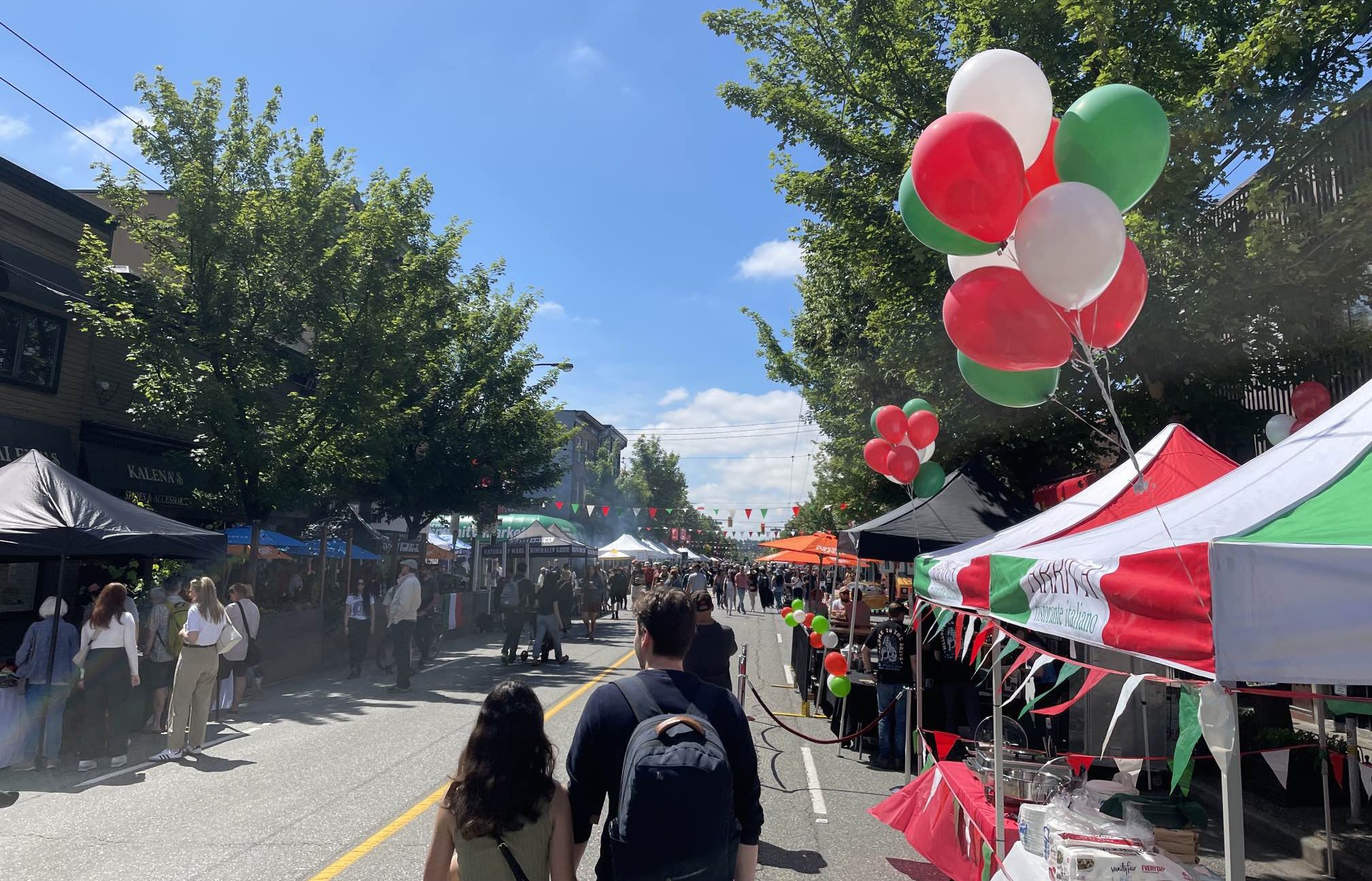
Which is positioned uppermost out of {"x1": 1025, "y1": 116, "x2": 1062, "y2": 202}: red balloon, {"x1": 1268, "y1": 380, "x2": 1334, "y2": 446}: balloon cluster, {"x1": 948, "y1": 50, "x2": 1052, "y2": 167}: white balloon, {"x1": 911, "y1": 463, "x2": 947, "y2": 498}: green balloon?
{"x1": 948, "y1": 50, "x2": 1052, "y2": 167}: white balloon

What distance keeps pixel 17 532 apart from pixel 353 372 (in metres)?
8.32

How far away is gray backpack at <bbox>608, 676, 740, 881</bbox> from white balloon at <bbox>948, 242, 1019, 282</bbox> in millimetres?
2924

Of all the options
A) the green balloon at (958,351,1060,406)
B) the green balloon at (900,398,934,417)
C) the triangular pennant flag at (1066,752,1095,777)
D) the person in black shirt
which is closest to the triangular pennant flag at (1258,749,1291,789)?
the triangular pennant flag at (1066,752,1095,777)

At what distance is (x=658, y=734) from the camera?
2580mm

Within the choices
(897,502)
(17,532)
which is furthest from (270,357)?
(897,502)

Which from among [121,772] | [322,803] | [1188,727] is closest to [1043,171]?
[1188,727]

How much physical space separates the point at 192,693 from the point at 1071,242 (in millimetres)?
9266

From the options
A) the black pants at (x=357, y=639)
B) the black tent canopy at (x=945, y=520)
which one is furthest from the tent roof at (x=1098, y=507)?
the black pants at (x=357, y=639)

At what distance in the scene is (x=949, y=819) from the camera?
5719 mm

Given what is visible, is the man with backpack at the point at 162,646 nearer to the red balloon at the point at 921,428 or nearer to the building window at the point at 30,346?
the building window at the point at 30,346

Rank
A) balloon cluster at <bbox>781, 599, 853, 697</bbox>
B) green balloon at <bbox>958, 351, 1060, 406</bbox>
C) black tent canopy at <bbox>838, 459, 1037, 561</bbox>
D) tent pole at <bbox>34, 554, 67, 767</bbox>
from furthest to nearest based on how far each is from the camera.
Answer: black tent canopy at <bbox>838, 459, 1037, 561</bbox>, balloon cluster at <bbox>781, 599, 853, 697</bbox>, tent pole at <bbox>34, 554, 67, 767</bbox>, green balloon at <bbox>958, 351, 1060, 406</bbox>

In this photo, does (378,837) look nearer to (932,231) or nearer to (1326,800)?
(932,231)

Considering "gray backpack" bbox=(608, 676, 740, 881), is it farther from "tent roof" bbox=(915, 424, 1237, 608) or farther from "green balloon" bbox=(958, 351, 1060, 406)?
"green balloon" bbox=(958, 351, 1060, 406)

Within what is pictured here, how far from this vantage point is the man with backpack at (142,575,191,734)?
9977mm
